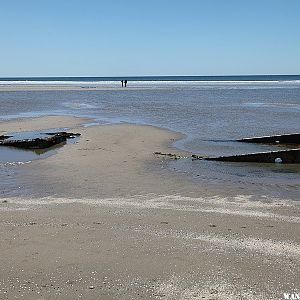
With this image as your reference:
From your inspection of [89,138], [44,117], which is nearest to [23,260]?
[89,138]

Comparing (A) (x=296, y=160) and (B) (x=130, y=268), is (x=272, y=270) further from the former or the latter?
(A) (x=296, y=160)

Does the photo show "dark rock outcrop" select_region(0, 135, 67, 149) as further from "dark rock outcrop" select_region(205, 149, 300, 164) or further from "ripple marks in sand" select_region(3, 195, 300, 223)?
"ripple marks in sand" select_region(3, 195, 300, 223)

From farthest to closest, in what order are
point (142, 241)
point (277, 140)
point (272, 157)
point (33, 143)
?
1. point (277, 140)
2. point (33, 143)
3. point (272, 157)
4. point (142, 241)

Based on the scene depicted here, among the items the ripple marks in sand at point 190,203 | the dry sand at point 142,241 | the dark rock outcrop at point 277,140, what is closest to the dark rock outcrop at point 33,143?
the dry sand at point 142,241

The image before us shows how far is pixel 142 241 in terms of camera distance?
264 inches

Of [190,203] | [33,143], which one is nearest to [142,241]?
[190,203]

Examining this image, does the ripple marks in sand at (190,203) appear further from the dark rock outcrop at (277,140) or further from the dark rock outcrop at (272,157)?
the dark rock outcrop at (277,140)

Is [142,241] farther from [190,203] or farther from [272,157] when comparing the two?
[272,157]

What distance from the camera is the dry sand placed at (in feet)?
17.2

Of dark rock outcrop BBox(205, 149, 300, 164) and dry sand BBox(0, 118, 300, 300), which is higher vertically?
dry sand BBox(0, 118, 300, 300)

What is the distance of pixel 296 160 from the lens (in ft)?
44.2

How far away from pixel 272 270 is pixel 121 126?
18.0 m

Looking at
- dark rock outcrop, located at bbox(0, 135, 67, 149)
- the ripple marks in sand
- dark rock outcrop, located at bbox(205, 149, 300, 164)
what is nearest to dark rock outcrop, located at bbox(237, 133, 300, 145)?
dark rock outcrop, located at bbox(205, 149, 300, 164)

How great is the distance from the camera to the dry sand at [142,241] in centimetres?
525
